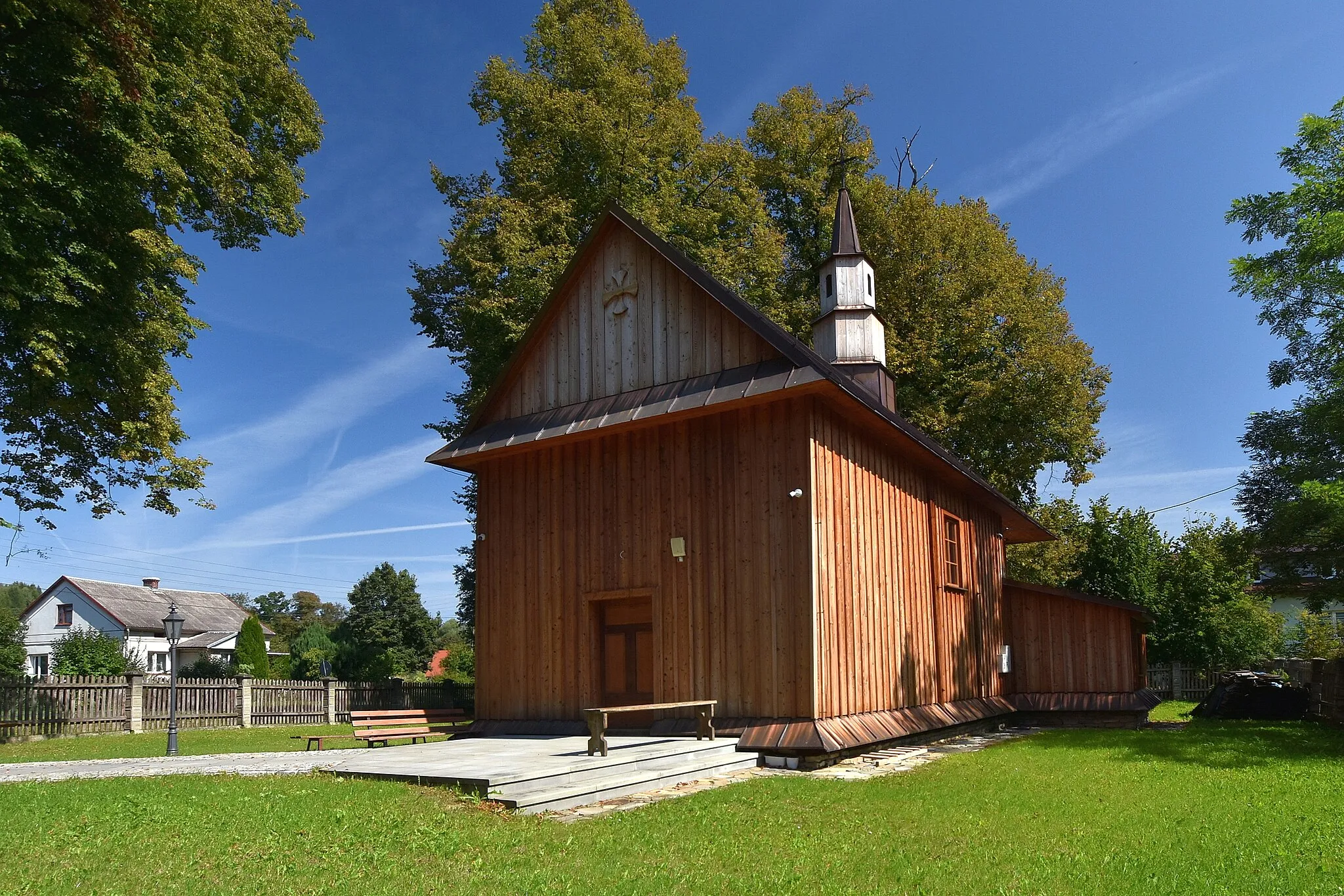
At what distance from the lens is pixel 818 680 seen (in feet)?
40.5

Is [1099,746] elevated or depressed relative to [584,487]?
depressed

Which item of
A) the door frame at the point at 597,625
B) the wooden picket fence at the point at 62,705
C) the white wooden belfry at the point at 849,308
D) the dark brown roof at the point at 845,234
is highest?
the dark brown roof at the point at 845,234

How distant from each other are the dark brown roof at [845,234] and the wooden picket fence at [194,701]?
1648cm

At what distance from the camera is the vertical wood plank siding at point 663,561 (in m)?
12.7

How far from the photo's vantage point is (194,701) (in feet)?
76.9

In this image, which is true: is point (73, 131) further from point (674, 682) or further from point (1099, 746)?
point (1099, 746)

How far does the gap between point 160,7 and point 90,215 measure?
3580mm

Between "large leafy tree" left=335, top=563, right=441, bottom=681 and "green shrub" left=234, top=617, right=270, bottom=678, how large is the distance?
4.67 m

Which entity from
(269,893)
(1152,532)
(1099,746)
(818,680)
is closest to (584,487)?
(818,680)

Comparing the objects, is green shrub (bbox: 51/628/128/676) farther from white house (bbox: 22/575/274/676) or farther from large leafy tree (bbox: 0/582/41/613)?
large leafy tree (bbox: 0/582/41/613)

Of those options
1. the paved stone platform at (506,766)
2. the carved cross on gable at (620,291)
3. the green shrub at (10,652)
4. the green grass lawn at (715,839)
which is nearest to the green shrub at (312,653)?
the green shrub at (10,652)

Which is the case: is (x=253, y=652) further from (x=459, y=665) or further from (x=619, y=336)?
(x=619, y=336)

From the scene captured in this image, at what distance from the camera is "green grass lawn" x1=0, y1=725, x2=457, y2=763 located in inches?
619

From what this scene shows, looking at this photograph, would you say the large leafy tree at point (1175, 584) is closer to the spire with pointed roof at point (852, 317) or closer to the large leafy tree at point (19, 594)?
the spire with pointed roof at point (852, 317)
